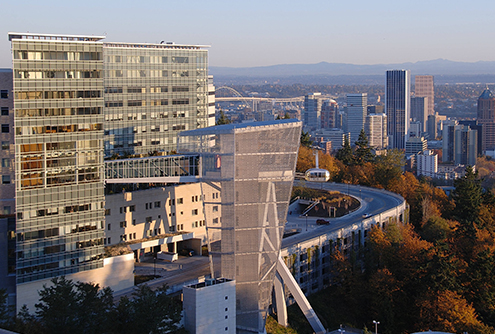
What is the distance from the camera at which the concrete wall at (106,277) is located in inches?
1949

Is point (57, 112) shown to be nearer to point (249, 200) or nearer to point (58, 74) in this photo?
point (58, 74)

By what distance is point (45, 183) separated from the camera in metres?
50.8

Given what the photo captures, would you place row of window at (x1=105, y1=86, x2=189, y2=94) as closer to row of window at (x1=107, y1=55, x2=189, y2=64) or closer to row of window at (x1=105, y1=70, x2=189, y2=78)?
row of window at (x1=105, y1=70, x2=189, y2=78)

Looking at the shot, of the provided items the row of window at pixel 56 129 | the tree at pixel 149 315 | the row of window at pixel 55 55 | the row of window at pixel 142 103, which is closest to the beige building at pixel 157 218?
the row of window at pixel 56 129

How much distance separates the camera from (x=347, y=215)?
259ft

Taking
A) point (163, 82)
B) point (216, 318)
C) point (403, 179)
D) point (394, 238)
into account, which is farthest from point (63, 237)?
point (403, 179)

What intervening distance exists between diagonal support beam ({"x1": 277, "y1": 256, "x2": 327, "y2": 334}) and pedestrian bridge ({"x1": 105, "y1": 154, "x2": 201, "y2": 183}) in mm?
10505

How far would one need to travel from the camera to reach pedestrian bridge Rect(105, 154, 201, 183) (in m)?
58.6

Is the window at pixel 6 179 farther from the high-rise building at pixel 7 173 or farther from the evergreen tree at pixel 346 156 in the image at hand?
the evergreen tree at pixel 346 156

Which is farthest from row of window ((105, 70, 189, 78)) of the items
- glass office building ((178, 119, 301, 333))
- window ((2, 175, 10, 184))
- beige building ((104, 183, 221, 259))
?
glass office building ((178, 119, 301, 333))

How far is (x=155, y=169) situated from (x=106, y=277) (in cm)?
1139

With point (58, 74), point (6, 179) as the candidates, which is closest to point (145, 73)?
point (58, 74)

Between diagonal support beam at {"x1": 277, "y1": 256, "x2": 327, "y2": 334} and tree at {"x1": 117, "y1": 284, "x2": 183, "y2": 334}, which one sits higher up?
tree at {"x1": 117, "y1": 284, "x2": 183, "y2": 334}

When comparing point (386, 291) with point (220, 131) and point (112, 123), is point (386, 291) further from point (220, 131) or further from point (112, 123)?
point (112, 123)
